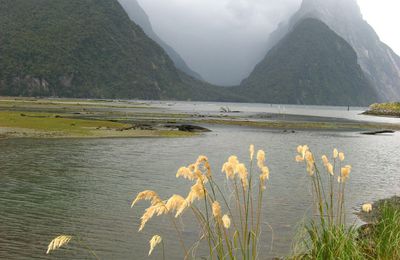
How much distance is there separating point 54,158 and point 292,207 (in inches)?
753

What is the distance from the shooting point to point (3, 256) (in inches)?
491

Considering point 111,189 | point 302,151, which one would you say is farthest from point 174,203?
point 111,189

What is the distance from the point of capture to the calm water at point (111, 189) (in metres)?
14.5

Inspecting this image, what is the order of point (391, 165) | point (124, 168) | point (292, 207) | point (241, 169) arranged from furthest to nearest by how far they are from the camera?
point (391, 165), point (124, 168), point (292, 207), point (241, 169)

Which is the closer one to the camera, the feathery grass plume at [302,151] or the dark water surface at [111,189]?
the feathery grass plume at [302,151]

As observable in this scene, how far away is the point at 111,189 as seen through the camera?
22875mm

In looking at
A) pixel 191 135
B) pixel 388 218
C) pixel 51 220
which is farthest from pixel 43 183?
pixel 191 135

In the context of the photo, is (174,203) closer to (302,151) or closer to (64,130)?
(302,151)

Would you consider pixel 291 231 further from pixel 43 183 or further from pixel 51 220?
pixel 43 183

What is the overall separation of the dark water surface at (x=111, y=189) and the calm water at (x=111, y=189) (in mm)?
34

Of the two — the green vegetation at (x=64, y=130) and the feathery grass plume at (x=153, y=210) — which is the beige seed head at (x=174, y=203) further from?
the green vegetation at (x=64, y=130)

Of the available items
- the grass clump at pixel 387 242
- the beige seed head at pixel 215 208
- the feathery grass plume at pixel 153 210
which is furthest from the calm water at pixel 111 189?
the feathery grass plume at pixel 153 210

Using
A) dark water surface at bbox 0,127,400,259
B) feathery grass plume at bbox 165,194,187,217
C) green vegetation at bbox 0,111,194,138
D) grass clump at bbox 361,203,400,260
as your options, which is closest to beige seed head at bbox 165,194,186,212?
feathery grass plume at bbox 165,194,187,217

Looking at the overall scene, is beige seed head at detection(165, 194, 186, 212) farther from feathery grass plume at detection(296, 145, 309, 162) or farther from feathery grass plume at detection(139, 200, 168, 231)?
feathery grass plume at detection(296, 145, 309, 162)
